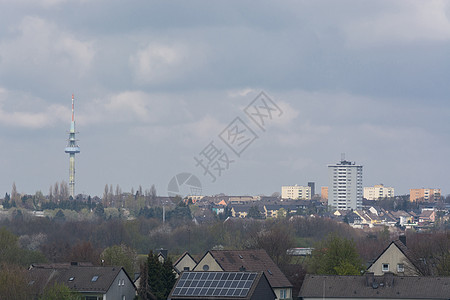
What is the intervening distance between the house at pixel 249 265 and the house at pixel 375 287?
4822 mm

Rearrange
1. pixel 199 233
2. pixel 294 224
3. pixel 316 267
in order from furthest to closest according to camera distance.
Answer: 1. pixel 294 224
2. pixel 199 233
3. pixel 316 267

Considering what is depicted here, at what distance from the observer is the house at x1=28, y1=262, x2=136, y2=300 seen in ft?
208

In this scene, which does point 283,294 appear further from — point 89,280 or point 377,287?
point 89,280

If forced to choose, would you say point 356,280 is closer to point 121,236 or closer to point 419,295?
point 419,295

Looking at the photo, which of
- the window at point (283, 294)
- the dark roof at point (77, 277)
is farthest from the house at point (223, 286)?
the dark roof at point (77, 277)

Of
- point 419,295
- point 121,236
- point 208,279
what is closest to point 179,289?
point 208,279

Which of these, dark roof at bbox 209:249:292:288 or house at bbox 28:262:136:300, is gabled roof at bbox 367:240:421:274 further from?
house at bbox 28:262:136:300

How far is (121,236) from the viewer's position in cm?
15375

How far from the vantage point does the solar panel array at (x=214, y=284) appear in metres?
58.4

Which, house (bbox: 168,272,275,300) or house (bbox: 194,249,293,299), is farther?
house (bbox: 194,249,293,299)

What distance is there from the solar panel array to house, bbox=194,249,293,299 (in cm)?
468

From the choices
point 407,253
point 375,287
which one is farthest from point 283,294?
point 407,253

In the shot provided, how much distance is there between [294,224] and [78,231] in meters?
44.8

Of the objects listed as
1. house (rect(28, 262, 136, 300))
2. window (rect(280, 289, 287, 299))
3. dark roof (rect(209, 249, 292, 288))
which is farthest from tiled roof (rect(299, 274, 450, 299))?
house (rect(28, 262, 136, 300))
